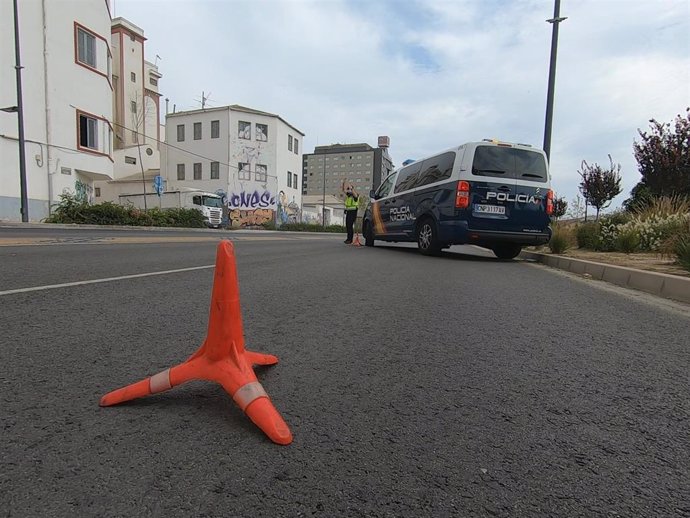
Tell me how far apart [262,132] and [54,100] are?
23.1 metres

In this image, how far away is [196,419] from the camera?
Result: 1.76 m

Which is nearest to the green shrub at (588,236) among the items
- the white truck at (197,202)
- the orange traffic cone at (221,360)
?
the orange traffic cone at (221,360)

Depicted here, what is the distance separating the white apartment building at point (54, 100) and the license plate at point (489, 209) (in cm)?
2212

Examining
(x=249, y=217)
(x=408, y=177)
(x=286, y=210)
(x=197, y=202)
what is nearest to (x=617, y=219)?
(x=408, y=177)

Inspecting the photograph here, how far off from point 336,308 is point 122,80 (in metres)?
52.9

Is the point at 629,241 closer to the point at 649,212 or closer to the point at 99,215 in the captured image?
the point at 649,212

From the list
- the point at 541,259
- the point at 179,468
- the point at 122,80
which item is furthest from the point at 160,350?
the point at 122,80

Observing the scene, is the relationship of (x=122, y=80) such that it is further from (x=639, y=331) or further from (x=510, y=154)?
(x=639, y=331)

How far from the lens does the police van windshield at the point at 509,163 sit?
8556mm

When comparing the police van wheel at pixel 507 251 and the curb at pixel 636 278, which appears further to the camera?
the police van wheel at pixel 507 251

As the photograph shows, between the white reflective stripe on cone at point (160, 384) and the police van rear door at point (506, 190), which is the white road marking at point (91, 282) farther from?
the police van rear door at point (506, 190)

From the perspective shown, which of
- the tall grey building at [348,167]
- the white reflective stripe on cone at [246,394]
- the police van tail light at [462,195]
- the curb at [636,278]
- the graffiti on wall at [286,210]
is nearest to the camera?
the white reflective stripe on cone at [246,394]

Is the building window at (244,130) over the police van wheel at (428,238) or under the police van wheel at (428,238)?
over

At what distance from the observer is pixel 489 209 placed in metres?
8.54
